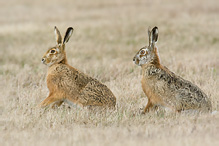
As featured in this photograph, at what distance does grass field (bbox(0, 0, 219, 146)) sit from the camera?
6148 millimetres

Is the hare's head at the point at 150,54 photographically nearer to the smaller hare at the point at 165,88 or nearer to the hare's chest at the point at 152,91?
the smaller hare at the point at 165,88

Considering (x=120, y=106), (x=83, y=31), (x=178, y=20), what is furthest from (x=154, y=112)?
(x=178, y=20)

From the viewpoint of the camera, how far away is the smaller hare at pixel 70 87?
732 cm

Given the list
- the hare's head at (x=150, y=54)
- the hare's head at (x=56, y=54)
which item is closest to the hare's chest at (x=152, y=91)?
the hare's head at (x=150, y=54)

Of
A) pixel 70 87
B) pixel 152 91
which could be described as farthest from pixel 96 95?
pixel 152 91

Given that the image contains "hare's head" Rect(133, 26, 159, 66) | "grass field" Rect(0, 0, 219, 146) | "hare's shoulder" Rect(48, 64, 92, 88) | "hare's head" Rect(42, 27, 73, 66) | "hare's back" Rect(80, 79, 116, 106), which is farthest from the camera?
"hare's head" Rect(42, 27, 73, 66)

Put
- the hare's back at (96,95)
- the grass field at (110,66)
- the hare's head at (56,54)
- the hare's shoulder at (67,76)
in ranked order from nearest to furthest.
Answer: the grass field at (110,66) → the hare's back at (96,95) → the hare's shoulder at (67,76) → the hare's head at (56,54)

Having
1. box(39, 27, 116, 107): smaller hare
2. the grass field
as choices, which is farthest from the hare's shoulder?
the grass field

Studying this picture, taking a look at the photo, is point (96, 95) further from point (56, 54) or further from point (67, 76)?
point (56, 54)

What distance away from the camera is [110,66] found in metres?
12.3

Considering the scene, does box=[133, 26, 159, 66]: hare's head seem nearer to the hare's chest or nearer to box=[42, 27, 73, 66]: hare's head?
the hare's chest

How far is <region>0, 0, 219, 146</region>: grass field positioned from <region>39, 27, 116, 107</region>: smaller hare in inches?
7.3

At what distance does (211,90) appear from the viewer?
901 centimetres

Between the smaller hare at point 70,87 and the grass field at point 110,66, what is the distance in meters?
0.19
